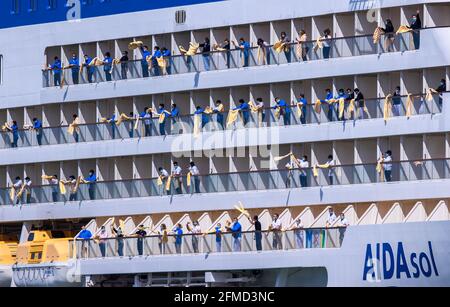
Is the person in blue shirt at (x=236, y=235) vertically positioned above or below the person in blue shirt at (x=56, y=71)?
below

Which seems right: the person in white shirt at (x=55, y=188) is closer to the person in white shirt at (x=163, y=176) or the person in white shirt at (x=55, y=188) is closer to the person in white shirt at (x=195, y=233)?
the person in white shirt at (x=163, y=176)

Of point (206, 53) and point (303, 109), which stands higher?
point (206, 53)

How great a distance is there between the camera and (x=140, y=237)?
50.1m

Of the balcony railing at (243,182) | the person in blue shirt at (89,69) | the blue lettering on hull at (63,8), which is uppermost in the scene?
the blue lettering on hull at (63,8)

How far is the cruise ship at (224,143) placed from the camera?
4531 centimetres

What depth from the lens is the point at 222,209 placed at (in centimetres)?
4916

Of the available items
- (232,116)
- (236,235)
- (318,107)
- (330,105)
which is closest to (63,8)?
(232,116)

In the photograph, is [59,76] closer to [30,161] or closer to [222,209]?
[30,161]

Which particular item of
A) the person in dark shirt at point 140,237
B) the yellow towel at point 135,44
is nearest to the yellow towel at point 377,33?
the yellow towel at point 135,44

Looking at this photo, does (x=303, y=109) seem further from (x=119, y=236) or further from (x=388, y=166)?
(x=119, y=236)

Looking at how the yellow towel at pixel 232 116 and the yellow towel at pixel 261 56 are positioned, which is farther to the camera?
the yellow towel at pixel 232 116

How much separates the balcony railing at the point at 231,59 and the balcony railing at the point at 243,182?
3.07m

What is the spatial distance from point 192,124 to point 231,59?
7.52 ft

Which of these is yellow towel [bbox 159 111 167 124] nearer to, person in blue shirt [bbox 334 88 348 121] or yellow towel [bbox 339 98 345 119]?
person in blue shirt [bbox 334 88 348 121]
